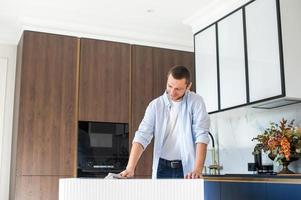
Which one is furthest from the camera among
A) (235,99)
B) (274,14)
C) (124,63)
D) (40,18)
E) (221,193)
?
(124,63)

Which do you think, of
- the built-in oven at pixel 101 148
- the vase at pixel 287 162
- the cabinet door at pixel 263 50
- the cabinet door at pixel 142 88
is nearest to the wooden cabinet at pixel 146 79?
the cabinet door at pixel 142 88

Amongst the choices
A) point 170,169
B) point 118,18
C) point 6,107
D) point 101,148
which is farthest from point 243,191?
point 6,107

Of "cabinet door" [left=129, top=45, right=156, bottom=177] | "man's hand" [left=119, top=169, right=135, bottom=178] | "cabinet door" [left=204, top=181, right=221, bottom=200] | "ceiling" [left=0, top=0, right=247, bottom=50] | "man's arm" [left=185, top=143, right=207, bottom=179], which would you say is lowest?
"cabinet door" [left=204, top=181, right=221, bottom=200]

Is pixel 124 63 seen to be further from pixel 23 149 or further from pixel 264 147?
pixel 264 147

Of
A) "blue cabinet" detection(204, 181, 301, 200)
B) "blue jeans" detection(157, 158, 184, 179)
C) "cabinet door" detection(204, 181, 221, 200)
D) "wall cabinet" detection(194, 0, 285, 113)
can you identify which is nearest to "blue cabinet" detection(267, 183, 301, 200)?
"blue cabinet" detection(204, 181, 301, 200)

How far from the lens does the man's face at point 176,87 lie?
2.12 m

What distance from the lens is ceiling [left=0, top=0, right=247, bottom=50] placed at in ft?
12.6

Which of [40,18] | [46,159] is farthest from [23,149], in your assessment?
[40,18]

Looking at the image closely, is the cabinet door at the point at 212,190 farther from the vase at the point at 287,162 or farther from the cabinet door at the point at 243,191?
the vase at the point at 287,162

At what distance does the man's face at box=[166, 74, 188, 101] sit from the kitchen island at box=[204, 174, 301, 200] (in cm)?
82

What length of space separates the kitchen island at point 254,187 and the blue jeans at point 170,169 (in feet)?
1.86

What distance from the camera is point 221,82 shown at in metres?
3.76

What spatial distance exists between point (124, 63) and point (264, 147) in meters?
1.89

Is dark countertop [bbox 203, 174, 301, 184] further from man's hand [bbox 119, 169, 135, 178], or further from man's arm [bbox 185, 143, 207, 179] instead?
man's hand [bbox 119, 169, 135, 178]
